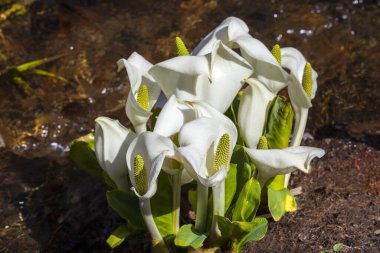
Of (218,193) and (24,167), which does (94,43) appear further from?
(218,193)

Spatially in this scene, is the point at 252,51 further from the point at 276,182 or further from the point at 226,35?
the point at 276,182

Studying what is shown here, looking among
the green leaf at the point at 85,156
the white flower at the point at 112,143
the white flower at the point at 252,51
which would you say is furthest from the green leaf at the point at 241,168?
the green leaf at the point at 85,156

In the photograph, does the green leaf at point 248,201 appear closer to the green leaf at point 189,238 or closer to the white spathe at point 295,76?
the green leaf at point 189,238

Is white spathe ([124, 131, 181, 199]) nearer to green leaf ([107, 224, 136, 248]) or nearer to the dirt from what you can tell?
green leaf ([107, 224, 136, 248])

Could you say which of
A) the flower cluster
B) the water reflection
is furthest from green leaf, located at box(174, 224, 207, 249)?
the water reflection

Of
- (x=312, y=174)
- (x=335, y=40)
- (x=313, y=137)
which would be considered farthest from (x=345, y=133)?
(x=335, y=40)

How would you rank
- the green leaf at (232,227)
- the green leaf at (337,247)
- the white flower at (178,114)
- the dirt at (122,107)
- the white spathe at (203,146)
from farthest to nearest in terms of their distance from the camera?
the dirt at (122,107) < the green leaf at (337,247) < the green leaf at (232,227) < the white flower at (178,114) < the white spathe at (203,146)
